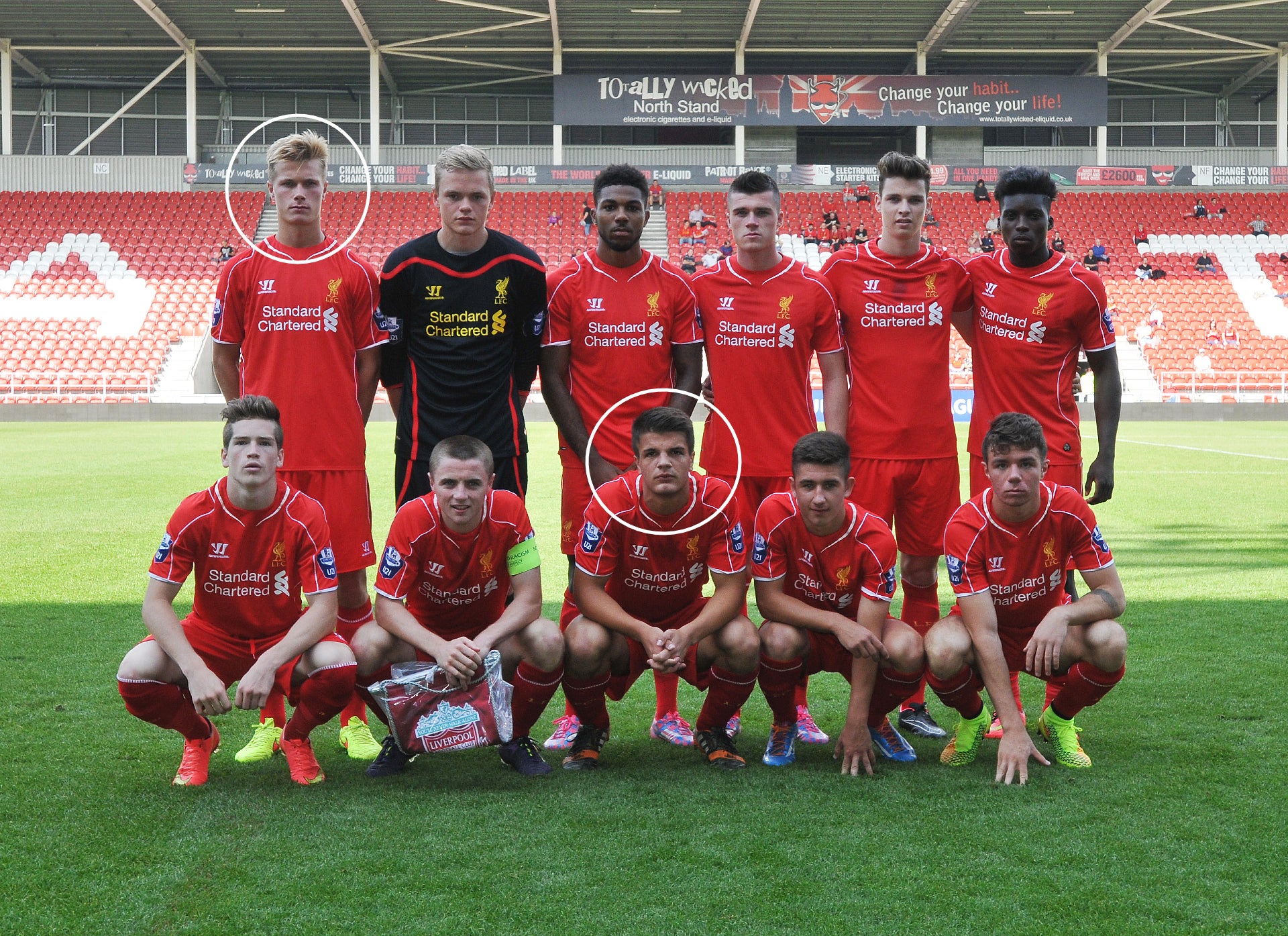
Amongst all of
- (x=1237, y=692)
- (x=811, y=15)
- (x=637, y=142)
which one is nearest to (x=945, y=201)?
(x=811, y=15)

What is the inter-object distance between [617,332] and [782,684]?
1440 millimetres

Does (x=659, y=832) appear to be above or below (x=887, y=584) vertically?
below

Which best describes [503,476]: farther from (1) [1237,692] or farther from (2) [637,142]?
(2) [637,142]

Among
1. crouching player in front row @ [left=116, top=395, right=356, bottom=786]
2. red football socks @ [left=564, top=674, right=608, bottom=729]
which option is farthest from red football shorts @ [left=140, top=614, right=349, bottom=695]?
red football socks @ [left=564, top=674, right=608, bottom=729]

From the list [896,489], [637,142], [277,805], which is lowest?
[277,805]

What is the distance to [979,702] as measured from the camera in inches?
155

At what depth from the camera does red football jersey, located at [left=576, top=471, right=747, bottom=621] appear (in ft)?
12.7

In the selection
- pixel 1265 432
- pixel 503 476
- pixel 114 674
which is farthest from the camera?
pixel 1265 432

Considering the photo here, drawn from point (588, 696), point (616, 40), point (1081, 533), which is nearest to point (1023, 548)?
point (1081, 533)

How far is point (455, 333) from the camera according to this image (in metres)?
4.23

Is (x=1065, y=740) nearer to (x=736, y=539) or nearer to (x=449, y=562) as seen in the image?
(x=736, y=539)

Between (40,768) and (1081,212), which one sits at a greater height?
(1081,212)

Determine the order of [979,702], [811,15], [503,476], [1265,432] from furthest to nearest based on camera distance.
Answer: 1. [811,15]
2. [1265,432]
3. [503,476]
4. [979,702]

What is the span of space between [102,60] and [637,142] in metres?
14.7
